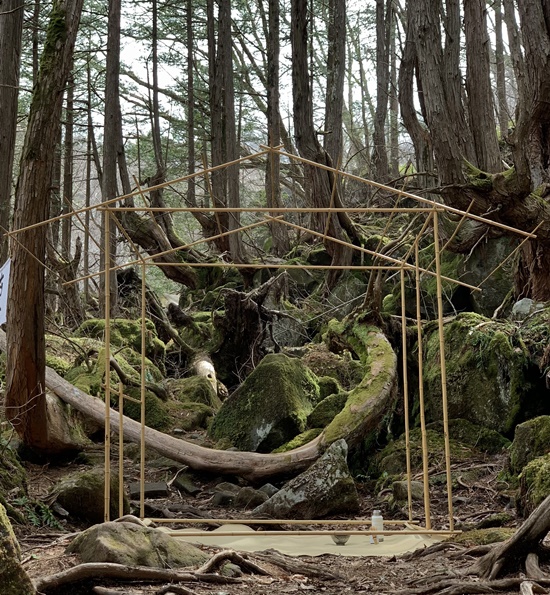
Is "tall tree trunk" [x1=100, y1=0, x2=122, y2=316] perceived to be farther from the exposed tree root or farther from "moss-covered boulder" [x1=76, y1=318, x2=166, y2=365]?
the exposed tree root

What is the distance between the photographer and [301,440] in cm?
808

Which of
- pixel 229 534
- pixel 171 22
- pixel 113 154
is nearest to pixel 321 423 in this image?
pixel 229 534

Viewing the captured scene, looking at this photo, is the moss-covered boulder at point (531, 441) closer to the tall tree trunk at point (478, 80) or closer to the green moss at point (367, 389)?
the green moss at point (367, 389)

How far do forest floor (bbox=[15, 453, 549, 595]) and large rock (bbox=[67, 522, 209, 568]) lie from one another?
12 cm

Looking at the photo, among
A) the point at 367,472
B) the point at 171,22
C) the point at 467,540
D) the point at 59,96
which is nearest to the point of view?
the point at 467,540

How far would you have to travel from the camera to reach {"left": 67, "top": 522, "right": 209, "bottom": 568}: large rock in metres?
3.71

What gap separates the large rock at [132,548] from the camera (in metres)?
3.71

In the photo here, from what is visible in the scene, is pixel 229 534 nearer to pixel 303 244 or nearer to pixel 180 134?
pixel 303 244

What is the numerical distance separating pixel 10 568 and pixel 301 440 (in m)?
5.54

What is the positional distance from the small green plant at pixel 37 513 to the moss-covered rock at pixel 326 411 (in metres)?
3.69

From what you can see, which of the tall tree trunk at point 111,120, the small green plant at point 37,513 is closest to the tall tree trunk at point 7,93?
the small green plant at point 37,513

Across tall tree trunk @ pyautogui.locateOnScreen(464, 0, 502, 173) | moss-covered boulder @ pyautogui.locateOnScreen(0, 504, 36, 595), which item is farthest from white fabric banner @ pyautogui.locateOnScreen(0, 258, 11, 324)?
tall tree trunk @ pyautogui.locateOnScreen(464, 0, 502, 173)

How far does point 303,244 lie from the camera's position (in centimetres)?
1598

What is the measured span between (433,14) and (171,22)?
1206 centimetres
